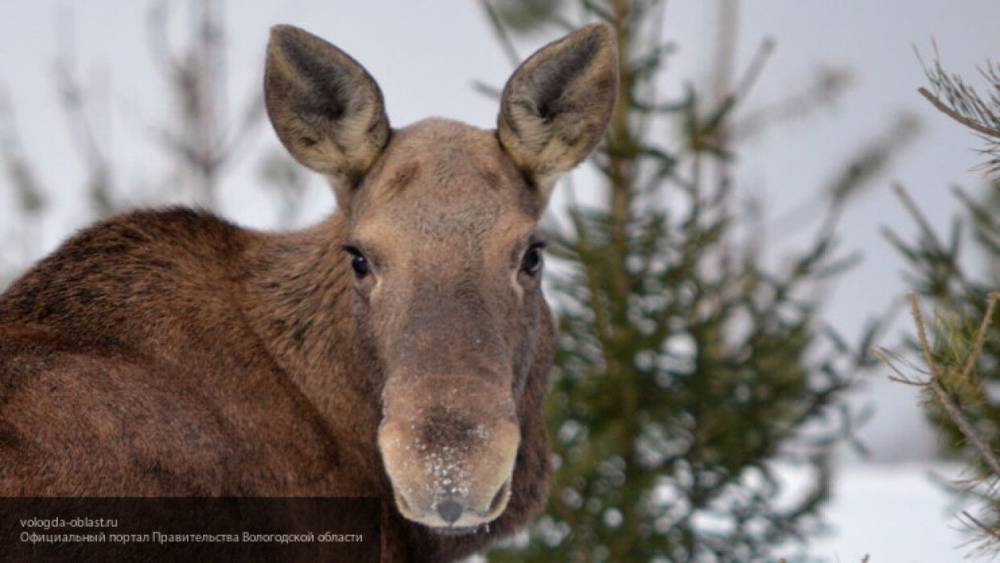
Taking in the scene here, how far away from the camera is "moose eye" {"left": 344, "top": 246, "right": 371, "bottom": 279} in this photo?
726 cm

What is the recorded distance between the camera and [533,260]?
24.4ft

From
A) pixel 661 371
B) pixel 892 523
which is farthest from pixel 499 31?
pixel 892 523

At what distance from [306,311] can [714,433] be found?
19.2 feet

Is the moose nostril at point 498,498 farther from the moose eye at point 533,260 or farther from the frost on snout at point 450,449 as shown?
the moose eye at point 533,260

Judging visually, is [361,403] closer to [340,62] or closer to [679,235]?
[340,62]

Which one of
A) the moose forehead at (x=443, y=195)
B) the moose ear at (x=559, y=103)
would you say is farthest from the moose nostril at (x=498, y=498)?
the moose ear at (x=559, y=103)

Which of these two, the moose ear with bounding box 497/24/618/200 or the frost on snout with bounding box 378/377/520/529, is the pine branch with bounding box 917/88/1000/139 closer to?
the moose ear with bounding box 497/24/618/200

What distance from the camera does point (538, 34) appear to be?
1321cm

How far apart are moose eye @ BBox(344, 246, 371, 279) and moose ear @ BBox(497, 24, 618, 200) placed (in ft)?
3.63

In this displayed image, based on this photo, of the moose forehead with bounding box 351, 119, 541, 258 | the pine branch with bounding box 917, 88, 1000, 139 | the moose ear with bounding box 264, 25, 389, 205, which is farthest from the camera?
the moose ear with bounding box 264, 25, 389, 205

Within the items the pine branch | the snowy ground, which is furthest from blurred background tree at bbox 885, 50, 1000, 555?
the snowy ground

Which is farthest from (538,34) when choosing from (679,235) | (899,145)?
(899,145)

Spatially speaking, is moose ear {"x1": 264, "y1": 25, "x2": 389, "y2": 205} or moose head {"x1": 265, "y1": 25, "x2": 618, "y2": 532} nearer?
moose head {"x1": 265, "y1": 25, "x2": 618, "y2": 532}

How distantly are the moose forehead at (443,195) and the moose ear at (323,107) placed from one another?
146 mm
